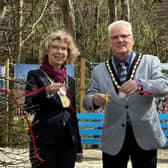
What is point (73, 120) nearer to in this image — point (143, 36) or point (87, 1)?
point (143, 36)

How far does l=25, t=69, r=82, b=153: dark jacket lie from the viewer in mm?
4164

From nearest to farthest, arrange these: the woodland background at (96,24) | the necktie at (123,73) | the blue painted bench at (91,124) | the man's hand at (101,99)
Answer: the man's hand at (101,99)
the necktie at (123,73)
the blue painted bench at (91,124)
the woodland background at (96,24)

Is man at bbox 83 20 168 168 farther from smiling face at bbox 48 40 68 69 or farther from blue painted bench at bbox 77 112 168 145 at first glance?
blue painted bench at bbox 77 112 168 145

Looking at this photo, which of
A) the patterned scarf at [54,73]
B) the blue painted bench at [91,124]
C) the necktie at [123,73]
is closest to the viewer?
the necktie at [123,73]

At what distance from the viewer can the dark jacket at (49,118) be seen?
4.16m

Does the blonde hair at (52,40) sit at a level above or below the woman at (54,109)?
above

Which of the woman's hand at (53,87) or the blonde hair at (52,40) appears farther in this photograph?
the blonde hair at (52,40)

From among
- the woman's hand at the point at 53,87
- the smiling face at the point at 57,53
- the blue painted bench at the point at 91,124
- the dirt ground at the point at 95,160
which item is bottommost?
the dirt ground at the point at 95,160

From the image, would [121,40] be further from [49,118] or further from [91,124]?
[91,124]

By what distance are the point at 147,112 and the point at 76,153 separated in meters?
0.68

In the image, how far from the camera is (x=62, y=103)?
13.9 ft

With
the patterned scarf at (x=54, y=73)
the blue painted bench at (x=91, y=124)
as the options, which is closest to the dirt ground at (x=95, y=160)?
the blue painted bench at (x=91, y=124)

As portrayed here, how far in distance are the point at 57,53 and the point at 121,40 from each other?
0.55 m

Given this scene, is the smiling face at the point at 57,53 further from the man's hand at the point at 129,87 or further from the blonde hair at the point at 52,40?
the man's hand at the point at 129,87
